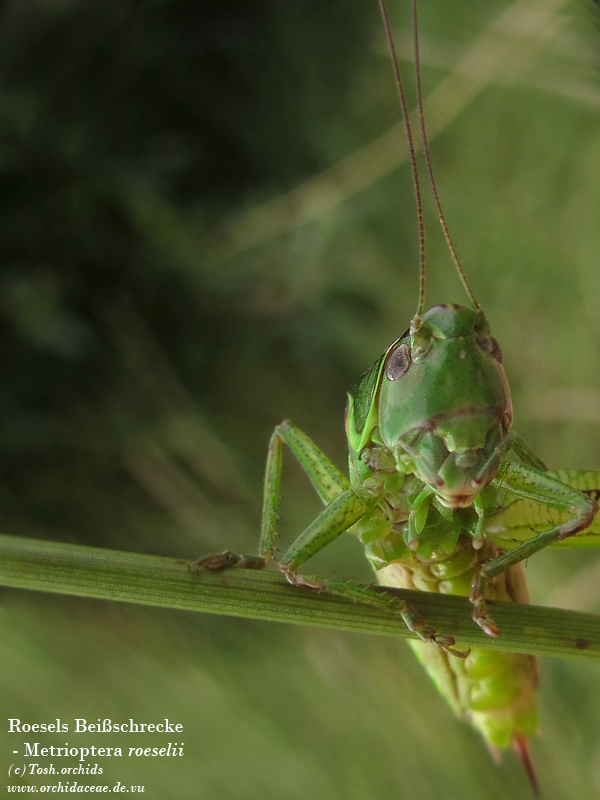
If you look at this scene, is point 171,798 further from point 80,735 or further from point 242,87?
point 242,87

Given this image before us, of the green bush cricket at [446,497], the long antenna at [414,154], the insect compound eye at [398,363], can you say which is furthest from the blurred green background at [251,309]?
the long antenna at [414,154]

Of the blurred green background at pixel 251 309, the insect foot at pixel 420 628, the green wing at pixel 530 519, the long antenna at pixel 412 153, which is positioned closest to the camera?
the long antenna at pixel 412 153

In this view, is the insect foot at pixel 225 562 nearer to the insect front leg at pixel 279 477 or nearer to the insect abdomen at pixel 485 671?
the insect front leg at pixel 279 477

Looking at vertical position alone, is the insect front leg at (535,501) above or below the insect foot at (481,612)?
above

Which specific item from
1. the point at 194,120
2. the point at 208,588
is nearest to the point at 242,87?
the point at 194,120

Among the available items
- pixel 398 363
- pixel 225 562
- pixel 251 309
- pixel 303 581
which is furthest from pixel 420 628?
pixel 251 309

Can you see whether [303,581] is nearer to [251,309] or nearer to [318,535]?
[318,535]
